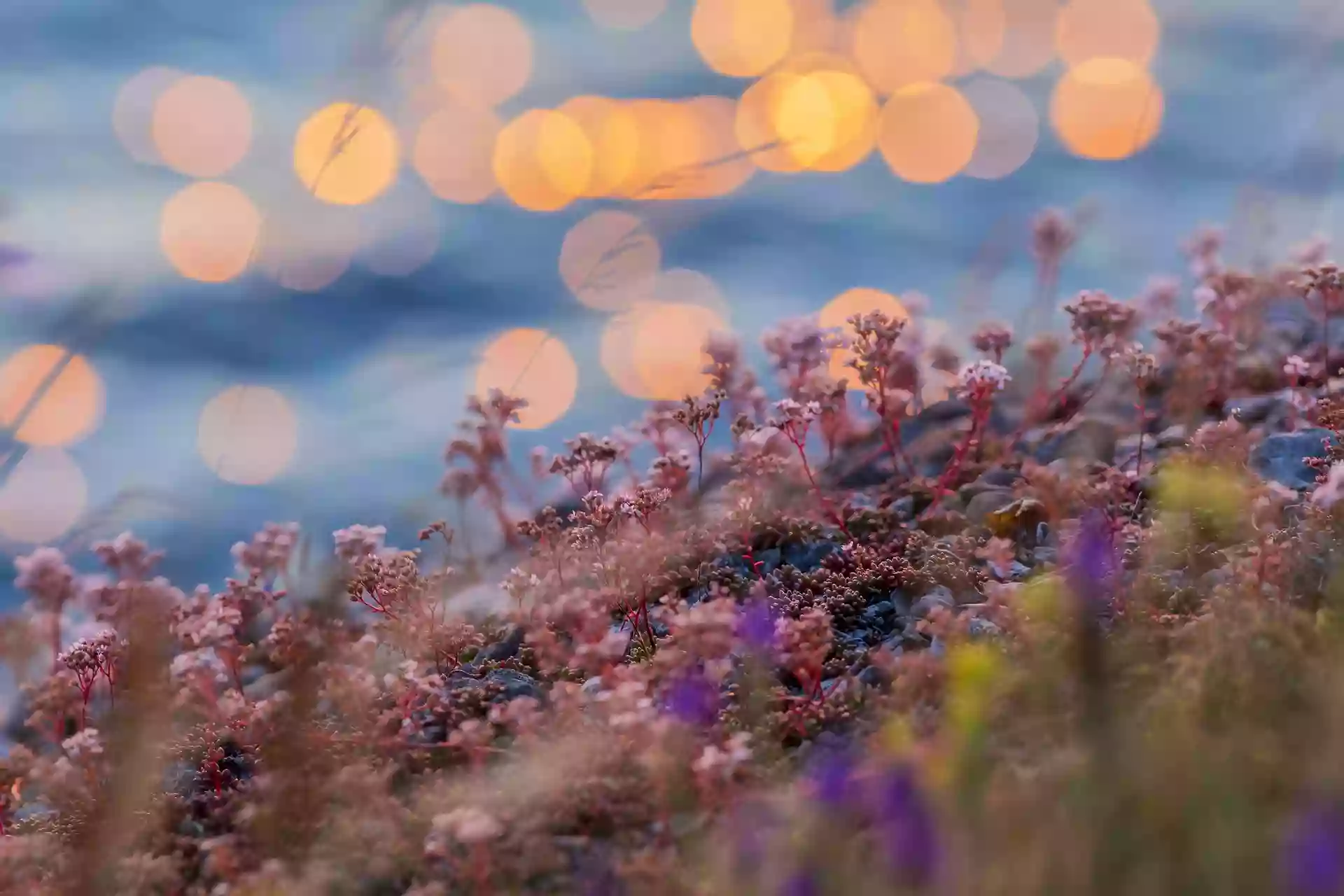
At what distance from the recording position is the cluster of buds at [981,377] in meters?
5.98

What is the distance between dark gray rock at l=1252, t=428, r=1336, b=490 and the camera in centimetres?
614

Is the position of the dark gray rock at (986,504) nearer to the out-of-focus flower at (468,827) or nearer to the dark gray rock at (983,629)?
the dark gray rock at (983,629)

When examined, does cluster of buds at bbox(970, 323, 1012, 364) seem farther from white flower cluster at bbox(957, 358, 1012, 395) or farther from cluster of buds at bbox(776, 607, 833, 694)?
cluster of buds at bbox(776, 607, 833, 694)

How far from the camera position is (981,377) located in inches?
237

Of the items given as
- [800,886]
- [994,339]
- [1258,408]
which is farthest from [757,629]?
[1258,408]

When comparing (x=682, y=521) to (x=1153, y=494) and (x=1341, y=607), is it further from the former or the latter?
(x=1341, y=607)

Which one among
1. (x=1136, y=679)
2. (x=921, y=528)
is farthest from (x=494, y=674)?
(x=1136, y=679)

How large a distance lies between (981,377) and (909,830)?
436cm

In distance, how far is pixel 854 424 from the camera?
324 inches

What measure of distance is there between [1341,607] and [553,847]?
2835 millimetres

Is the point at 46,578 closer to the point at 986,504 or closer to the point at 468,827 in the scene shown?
the point at 468,827

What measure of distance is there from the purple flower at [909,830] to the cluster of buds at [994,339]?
17.2 ft

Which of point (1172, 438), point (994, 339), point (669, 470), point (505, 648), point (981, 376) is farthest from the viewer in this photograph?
point (1172, 438)

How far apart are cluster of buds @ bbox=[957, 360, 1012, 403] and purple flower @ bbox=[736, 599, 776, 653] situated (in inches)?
74.9
